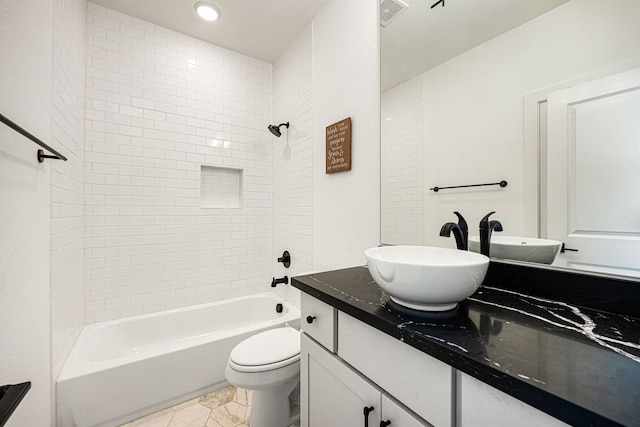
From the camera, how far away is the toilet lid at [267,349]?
55.4 inches

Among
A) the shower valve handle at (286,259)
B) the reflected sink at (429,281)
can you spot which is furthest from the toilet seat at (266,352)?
the reflected sink at (429,281)

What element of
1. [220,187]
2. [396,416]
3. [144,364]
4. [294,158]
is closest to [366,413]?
[396,416]

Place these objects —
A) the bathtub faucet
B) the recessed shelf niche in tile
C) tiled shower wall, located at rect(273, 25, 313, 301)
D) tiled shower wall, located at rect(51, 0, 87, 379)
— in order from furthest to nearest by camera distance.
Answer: the recessed shelf niche in tile < the bathtub faucet < tiled shower wall, located at rect(273, 25, 313, 301) < tiled shower wall, located at rect(51, 0, 87, 379)

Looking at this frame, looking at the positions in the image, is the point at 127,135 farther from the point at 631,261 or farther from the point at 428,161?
the point at 631,261

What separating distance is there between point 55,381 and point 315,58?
8.48 ft

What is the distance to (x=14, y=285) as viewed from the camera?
92 cm

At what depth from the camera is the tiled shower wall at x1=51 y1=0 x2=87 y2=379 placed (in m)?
1.35

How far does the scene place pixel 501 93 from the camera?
105 centimetres

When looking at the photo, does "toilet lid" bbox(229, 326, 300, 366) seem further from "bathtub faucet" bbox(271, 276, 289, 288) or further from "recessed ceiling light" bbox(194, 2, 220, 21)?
"recessed ceiling light" bbox(194, 2, 220, 21)

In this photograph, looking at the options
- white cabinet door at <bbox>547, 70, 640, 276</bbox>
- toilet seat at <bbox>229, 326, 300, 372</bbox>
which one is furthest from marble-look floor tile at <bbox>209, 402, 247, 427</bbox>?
white cabinet door at <bbox>547, 70, 640, 276</bbox>

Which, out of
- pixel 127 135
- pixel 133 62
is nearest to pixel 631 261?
pixel 127 135

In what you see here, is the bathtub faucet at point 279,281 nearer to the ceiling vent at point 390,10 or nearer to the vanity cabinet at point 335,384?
the vanity cabinet at point 335,384

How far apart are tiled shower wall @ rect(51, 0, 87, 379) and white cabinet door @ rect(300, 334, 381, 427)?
129 cm

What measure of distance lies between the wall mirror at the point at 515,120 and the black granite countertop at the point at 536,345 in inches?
9.5
